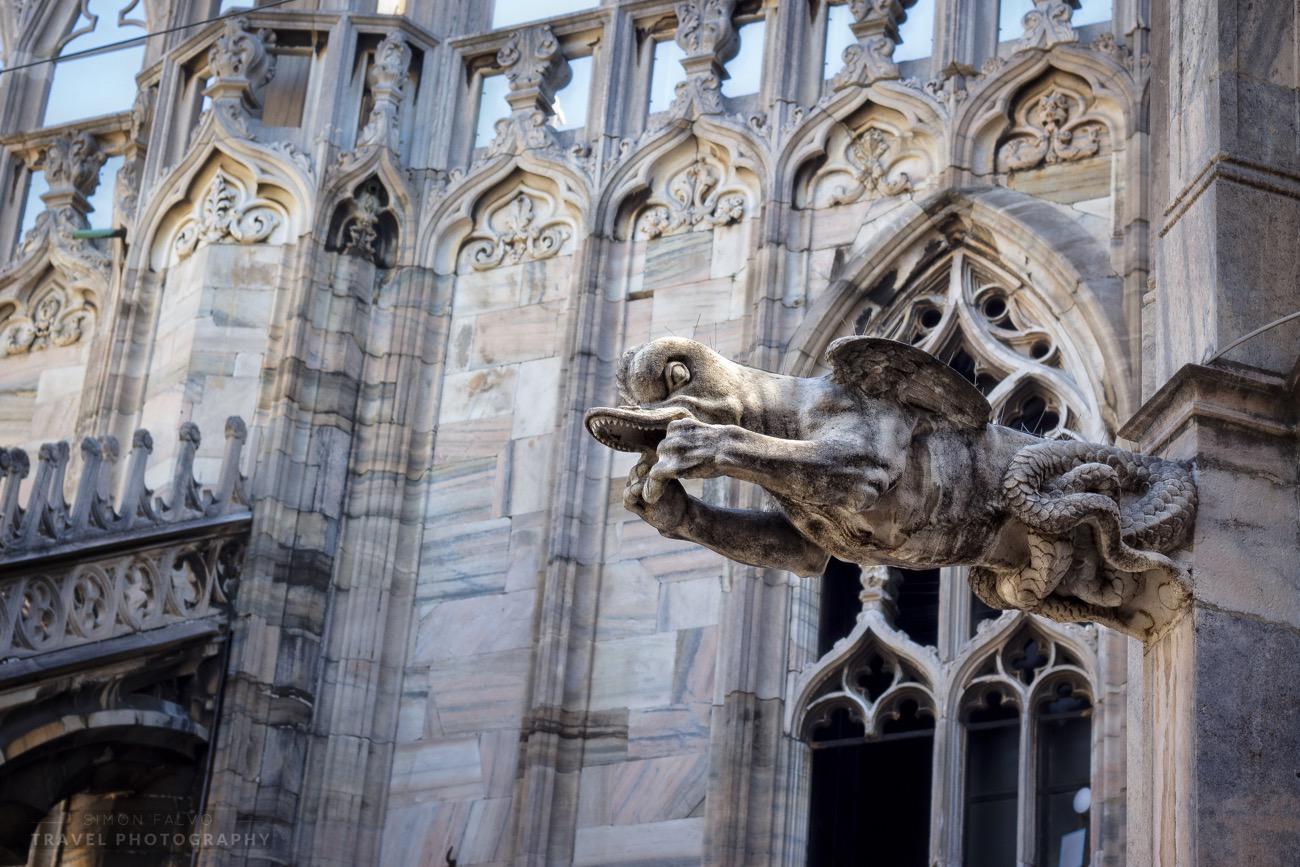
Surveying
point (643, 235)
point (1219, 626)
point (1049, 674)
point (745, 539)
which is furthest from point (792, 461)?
point (643, 235)

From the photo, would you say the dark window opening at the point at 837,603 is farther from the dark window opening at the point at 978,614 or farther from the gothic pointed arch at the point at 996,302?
the gothic pointed arch at the point at 996,302

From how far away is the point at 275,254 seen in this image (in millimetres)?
13773

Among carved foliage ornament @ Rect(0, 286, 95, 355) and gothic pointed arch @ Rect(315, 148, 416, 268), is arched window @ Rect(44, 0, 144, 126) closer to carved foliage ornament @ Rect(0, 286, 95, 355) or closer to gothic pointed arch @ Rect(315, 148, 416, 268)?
carved foliage ornament @ Rect(0, 286, 95, 355)

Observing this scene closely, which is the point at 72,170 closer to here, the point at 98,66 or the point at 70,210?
the point at 70,210

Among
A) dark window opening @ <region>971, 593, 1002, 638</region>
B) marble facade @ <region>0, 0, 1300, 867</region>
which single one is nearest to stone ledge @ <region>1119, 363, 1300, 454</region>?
marble facade @ <region>0, 0, 1300, 867</region>

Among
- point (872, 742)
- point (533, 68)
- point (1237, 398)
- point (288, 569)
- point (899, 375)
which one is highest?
point (533, 68)

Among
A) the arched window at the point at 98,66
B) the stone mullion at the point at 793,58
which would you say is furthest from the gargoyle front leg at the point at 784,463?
the arched window at the point at 98,66

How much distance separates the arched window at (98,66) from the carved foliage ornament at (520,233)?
2775mm

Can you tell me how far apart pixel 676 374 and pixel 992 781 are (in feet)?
17.5

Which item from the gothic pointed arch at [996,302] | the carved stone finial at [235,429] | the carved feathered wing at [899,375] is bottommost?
the carved feathered wing at [899,375]

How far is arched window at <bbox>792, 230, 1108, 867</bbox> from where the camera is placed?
444 inches

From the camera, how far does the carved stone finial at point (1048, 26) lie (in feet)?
41.3

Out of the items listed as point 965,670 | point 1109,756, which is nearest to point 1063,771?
point 1109,756

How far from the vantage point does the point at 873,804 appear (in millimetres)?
11789
